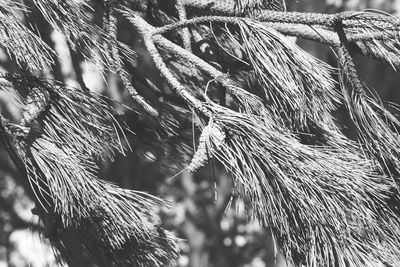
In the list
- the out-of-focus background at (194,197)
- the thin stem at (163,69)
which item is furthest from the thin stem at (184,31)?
the out-of-focus background at (194,197)

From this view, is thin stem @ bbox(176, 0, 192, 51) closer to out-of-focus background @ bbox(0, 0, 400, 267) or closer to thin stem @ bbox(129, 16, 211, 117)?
thin stem @ bbox(129, 16, 211, 117)

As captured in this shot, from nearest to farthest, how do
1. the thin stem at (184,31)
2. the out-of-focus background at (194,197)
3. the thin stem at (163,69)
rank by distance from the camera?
the thin stem at (163,69), the thin stem at (184,31), the out-of-focus background at (194,197)

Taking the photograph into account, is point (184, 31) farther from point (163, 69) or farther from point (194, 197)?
point (194, 197)

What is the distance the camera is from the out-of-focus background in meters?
2.58

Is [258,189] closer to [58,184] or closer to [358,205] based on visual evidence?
[358,205]

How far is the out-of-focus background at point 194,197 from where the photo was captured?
8.48ft

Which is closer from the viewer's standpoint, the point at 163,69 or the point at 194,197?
the point at 163,69

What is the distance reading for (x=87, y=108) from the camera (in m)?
1.41

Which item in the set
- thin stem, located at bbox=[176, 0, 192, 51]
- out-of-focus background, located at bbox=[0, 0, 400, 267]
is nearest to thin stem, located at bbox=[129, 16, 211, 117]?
thin stem, located at bbox=[176, 0, 192, 51]

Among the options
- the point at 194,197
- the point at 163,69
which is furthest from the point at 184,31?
the point at 194,197

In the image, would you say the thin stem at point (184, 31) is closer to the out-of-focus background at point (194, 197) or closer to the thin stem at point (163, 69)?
the thin stem at point (163, 69)

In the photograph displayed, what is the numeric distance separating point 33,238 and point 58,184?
299 millimetres

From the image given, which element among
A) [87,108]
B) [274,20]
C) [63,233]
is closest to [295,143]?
[274,20]

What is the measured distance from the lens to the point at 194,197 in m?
3.91
